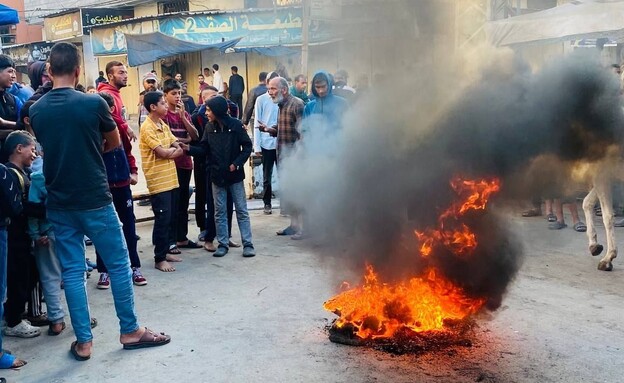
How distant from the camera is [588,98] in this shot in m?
4.73

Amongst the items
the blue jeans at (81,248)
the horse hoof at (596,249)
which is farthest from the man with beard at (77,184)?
the horse hoof at (596,249)

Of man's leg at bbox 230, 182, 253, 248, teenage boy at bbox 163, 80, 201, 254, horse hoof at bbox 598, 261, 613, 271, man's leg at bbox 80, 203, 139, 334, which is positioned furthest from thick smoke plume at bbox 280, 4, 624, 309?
teenage boy at bbox 163, 80, 201, 254

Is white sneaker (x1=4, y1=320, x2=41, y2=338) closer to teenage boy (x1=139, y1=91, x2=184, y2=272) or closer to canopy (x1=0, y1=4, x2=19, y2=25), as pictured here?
teenage boy (x1=139, y1=91, x2=184, y2=272)

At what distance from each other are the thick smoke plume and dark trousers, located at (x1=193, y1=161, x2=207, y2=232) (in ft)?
10.8

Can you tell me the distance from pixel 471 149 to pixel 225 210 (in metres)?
3.60

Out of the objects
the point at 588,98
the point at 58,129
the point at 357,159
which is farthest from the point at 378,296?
the point at 58,129

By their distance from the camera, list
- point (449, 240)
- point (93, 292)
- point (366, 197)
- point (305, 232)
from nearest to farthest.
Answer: point (449, 240) < point (366, 197) < point (93, 292) < point (305, 232)

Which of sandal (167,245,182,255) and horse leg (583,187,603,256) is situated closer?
horse leg (583,187,603,256)

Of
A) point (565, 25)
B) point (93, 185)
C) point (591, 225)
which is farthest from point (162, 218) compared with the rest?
point (565, 25)

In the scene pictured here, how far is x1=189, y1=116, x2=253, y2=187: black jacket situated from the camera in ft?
23.5

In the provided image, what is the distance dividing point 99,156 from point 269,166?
505cm

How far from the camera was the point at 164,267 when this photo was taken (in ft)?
22.5

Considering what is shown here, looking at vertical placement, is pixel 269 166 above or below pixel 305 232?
above

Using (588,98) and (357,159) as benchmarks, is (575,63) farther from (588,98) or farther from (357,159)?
(357,159)
